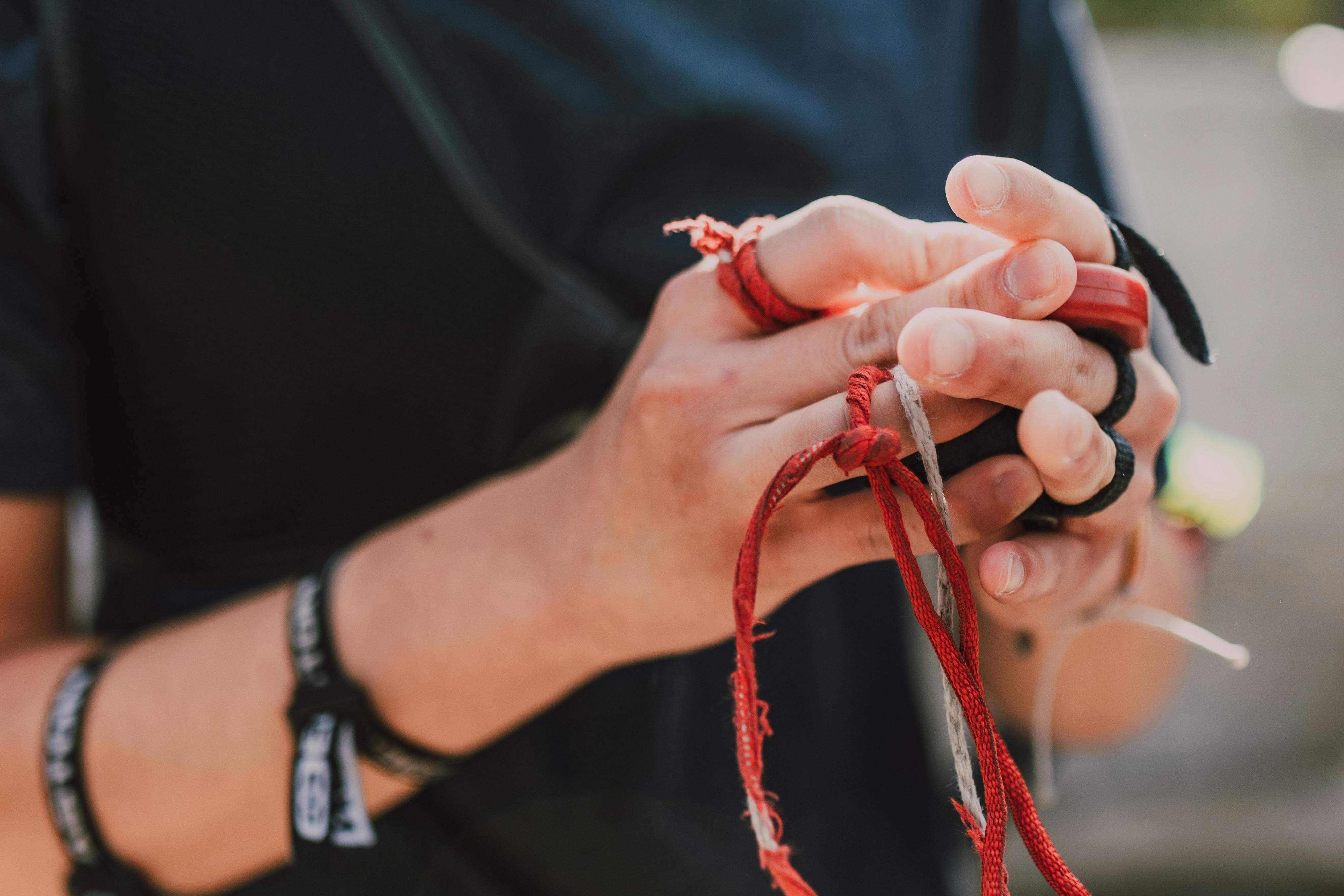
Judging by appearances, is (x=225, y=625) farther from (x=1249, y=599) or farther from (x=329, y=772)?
(x=1249, y=599)

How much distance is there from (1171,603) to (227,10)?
0.92 meters

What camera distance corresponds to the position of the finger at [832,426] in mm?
378

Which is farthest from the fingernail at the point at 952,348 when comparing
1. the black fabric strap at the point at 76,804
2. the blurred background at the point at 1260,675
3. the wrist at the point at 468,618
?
the blurred background at the point at 1260,675

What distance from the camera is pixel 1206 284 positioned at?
4.68ft

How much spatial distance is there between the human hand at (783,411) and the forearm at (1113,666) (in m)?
0.40

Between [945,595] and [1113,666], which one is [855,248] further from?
[1113,666]

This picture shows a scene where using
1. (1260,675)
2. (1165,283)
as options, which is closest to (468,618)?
(1165,283)

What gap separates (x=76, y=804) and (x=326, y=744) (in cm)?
19

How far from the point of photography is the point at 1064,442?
0.33 m

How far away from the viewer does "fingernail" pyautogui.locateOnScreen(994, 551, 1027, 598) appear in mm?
373

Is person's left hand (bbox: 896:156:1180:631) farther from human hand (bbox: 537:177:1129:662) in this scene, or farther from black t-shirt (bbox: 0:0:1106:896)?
black t-shirt (bbox: 0:0:1106:896)

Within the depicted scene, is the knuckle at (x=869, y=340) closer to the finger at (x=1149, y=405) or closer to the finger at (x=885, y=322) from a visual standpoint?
the finger at (x=885, y=322)

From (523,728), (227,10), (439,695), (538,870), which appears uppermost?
(227,10)

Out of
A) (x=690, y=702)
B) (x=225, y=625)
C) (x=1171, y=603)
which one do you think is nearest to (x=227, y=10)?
(x=225, y=625)
